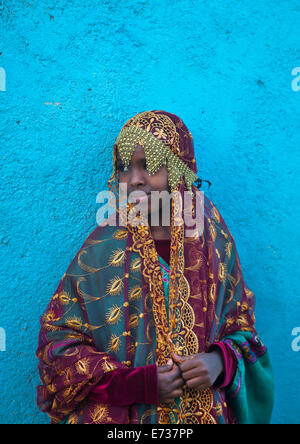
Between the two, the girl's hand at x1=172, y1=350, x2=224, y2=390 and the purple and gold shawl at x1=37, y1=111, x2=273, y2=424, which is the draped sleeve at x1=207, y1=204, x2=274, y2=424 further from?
the girl's hand at x1=172, y1=350, x2=224, y2=390

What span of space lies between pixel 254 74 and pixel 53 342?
1732 mm

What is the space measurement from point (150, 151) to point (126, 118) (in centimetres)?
53

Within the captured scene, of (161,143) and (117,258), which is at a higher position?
(161,143)

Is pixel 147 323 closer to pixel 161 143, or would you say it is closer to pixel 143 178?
pixel 143 178

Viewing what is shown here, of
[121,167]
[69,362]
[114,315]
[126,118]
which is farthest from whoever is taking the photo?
A: [126,118]

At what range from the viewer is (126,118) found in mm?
2137

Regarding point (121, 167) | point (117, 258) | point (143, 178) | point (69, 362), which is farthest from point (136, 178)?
point (69, 362)

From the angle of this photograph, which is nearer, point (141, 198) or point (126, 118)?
point (141, 198)

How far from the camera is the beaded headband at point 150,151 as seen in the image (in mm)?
1684

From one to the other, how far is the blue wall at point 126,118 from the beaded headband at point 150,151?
16.8 inches

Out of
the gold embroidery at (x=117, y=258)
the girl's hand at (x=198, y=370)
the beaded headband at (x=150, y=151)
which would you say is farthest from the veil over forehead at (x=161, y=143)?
the girl's hand at (x=198, y=370)

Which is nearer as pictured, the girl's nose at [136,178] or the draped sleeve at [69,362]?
the draped sleeve at [69,362]

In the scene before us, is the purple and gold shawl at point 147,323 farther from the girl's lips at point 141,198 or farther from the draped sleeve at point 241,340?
the girl's lips at point 141,198

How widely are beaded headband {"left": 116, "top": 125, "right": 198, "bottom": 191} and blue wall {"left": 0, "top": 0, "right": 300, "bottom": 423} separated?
16.8 inches
